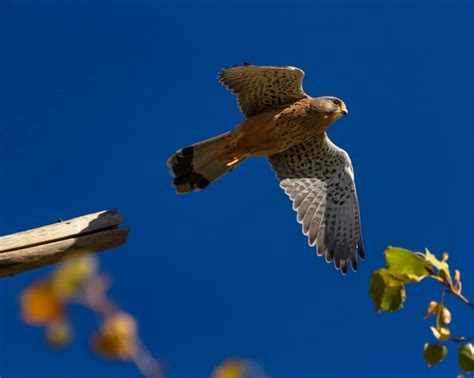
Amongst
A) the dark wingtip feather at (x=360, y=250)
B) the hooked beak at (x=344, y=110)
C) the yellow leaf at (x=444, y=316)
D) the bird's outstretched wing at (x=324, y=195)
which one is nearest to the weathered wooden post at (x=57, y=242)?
the yellow leaf at (x=444, y=316)

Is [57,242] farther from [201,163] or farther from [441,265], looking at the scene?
[441,265]

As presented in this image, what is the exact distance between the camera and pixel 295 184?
6.42 m

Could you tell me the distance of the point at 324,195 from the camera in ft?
21.5

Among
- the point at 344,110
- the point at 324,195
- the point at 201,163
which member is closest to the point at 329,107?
the point at 344,110

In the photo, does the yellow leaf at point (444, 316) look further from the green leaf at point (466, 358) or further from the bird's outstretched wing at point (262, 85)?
the bird's outstretched wing at point (262, 85)

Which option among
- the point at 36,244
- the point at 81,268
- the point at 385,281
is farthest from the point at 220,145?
the point at 81,268

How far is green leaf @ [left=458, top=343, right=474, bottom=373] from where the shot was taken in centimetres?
96

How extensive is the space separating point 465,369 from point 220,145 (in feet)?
16.2

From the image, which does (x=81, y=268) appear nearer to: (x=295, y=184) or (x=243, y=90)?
(x=243, y=90)

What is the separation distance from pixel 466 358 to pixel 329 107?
5181mm

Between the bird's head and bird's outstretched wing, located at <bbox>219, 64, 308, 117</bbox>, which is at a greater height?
bird's outstretched wing, located at <bbox>219, 64, 308, 117</bbox>

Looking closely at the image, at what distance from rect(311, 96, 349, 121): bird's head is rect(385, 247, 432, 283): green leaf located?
4952 mm

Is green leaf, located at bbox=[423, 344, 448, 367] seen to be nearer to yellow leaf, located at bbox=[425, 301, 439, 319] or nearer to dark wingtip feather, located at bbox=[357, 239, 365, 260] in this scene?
yellow leaf, located at bbox=[425, 301, 439, 319]

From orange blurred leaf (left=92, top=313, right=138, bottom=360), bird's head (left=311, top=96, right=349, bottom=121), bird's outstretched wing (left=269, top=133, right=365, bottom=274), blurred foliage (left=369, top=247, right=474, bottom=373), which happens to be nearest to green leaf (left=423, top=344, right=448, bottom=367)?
blurred foliage (left=369, top=247, right=474, bottom=373)
